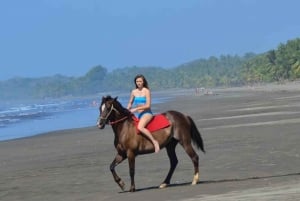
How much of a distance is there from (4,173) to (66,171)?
2.11 m

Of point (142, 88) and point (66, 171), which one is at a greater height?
point (142, 88)

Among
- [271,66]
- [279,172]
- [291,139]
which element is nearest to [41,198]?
[279,172]

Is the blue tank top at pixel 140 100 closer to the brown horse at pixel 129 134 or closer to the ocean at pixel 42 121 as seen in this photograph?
the brown horse at pixel 129 134

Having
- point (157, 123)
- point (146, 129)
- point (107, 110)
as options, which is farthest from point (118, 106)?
point (157, 123)

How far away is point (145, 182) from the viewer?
14289mm

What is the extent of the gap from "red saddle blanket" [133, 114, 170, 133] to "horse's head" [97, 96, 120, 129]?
0.44 m

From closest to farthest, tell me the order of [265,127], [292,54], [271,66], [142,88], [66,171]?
1. [142,88]
2. [66,171]
3. [265,127]
4. [292,54]
5. [271,66]

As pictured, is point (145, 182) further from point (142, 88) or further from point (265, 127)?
point (265, 127)

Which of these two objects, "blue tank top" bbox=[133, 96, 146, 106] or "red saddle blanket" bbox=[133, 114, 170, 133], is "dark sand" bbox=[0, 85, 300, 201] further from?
"blue tank top" bbox=[133, 96, 146, 106]

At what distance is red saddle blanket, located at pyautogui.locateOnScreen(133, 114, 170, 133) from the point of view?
1301cm

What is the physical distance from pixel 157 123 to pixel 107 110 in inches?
40.3

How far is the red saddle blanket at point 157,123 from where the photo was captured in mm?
13006

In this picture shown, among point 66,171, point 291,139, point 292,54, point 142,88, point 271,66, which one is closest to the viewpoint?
point 142,88

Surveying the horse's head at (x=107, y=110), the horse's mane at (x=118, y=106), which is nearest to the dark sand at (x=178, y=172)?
the horse's head at (x=107, y=110)
